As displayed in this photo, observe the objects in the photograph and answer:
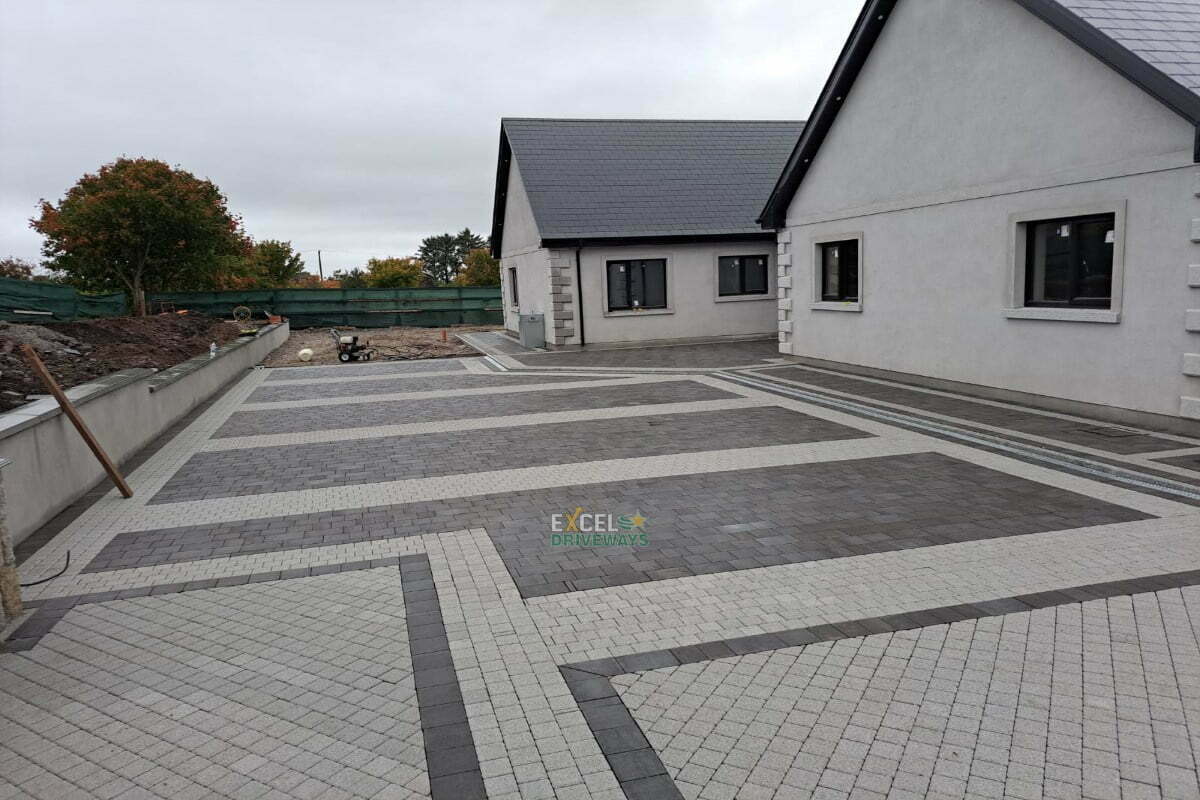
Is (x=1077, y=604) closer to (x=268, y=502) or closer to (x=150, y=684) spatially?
(x=150, y=684)

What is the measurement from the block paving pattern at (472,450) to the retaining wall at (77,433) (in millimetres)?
851

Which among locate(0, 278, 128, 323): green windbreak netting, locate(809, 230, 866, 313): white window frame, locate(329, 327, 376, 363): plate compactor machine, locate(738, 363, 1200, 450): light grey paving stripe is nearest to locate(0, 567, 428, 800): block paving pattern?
locate(738, 363, 1200, 450): light grey paving stripe

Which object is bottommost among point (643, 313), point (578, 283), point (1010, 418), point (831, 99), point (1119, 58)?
point (1010, 418)

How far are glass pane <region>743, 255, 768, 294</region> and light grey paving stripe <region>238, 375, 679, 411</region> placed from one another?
843cm

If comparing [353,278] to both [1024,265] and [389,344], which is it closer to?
[389,344]

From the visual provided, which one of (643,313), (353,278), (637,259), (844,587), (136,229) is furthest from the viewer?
(353,278)

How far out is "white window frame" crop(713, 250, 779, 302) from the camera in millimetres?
23422

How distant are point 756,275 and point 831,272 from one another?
278 inches

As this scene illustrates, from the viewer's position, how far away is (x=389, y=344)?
1077 inches

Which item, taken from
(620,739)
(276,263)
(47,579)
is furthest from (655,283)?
(276,263)

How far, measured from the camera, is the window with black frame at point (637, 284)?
23.1 m

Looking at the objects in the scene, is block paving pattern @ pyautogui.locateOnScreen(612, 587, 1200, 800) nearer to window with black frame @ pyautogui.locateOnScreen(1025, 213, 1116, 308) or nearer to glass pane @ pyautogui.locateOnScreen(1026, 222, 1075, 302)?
window with black frame @ pyautogui.locateOnScreen(1025, 213, 1116, 308)

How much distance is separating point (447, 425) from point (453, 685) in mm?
7892

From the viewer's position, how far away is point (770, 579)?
221 inches
